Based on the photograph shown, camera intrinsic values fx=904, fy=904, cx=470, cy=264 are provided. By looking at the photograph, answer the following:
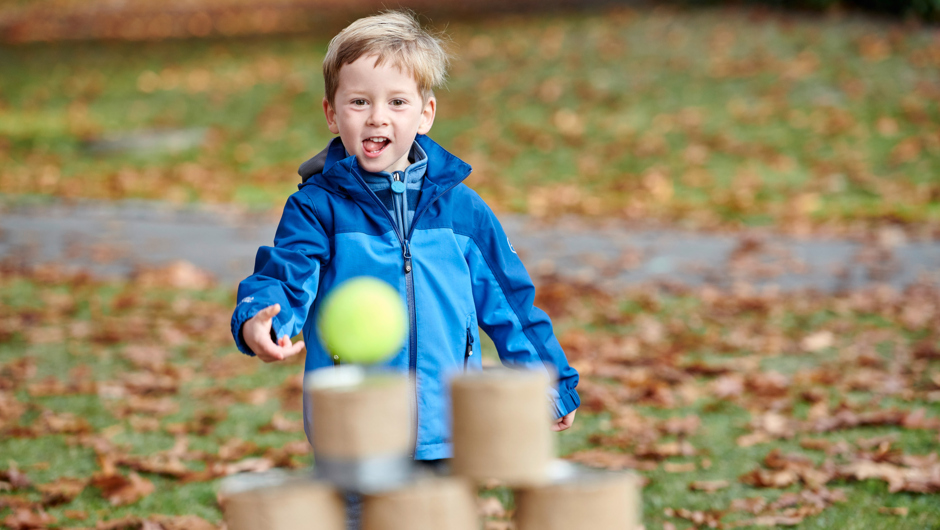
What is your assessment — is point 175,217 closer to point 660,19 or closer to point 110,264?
point 110,264

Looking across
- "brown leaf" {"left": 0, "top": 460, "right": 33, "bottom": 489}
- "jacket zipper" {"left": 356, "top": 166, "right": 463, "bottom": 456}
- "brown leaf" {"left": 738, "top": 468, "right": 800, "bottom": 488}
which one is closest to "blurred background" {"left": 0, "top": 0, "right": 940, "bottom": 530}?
"brown leaf" {"left": 0, "top": 460, "right": 33, "bottom": 489}

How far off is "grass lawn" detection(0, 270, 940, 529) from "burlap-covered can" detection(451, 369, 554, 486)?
6.82 ft

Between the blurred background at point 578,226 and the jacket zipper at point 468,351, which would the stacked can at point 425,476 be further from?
the blurred background at point 578,226

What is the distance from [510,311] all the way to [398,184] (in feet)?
1.50

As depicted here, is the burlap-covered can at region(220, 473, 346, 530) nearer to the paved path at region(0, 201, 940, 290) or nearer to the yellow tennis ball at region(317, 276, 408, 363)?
the yellow tennis ball at region(317, 276, 408, 363)

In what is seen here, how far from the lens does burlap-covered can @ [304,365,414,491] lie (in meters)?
1.61

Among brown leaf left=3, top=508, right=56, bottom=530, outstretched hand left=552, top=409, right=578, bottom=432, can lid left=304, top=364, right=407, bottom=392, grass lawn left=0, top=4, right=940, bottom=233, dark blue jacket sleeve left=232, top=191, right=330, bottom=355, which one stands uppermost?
grass lawn left=0, top=4, right=940, bottom=233

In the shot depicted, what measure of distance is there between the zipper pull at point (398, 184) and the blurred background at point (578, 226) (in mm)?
2025

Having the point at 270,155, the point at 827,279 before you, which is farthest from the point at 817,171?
the point at 270,155

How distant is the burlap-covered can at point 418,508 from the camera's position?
61.0 inches

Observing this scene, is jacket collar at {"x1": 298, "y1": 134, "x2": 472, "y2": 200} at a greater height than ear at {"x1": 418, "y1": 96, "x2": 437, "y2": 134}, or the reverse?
ear at {"x1": 418, "y1": 96, "x2": 437, "y2": 134}

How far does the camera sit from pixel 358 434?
1.61 m

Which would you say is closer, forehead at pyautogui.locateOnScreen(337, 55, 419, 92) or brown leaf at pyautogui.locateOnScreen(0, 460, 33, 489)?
forehead at pyautogui.locateOnScreen(337, 55, 419, 92)

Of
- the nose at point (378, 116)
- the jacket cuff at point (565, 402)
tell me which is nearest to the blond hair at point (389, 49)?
the nose at point (378, 116)
